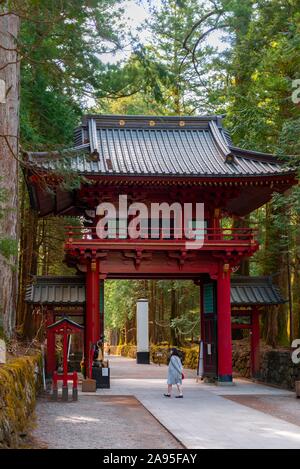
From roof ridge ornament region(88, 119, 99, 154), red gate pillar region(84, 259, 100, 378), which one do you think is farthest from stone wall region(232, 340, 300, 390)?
roof ridge ornament region(88, 119, 99, 154)

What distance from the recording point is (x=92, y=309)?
19.2 metres

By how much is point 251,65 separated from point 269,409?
531 inches

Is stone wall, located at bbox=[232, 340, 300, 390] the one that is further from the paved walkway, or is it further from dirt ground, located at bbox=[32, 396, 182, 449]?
dirt ground, located at bbox=[32, 396, 182, 449]

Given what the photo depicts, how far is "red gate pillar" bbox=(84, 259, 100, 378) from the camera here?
750 inches

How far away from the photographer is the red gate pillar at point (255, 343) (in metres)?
21.0

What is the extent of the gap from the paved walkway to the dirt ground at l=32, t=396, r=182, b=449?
0.07 feet

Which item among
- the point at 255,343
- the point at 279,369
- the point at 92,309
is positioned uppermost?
the point at 92,309

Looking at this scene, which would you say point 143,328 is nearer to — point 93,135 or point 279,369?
point 93,135

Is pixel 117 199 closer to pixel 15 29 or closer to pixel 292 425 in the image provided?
pixel 15 29

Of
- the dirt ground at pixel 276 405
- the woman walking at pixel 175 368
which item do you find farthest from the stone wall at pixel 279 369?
the woman walking at pixel 175 368

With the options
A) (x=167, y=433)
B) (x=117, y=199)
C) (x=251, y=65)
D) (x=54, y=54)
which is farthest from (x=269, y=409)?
(x=251, y=65)

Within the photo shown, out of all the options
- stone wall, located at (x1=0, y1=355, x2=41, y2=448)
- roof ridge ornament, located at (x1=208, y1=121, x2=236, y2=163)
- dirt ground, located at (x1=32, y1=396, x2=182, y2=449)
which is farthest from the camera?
roof ridge ornament, located at (x1=208, y1=121, x2=236, y2=163)

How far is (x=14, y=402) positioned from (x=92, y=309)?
1049 centimetres

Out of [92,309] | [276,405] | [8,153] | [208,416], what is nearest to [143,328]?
[92,309]
